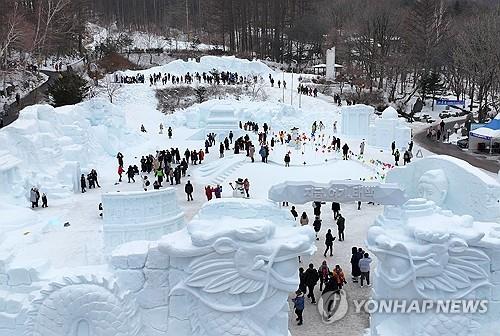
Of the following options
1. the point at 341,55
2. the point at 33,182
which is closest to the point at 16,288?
the point at 33,182

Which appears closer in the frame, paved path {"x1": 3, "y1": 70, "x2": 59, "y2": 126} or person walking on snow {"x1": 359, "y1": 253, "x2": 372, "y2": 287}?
person walking on snow {"x1": 359, "y1": 253, "x2": 372, "y2": 287}

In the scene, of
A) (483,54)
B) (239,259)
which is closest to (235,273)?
(239,259)

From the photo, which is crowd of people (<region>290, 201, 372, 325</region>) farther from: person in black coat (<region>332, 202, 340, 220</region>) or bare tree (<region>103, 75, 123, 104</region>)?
bare tree (<region>103, 75, 123, 104</region>)

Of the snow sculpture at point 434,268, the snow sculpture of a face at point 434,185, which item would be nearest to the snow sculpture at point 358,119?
the snow sculpture of a face at point 434,185

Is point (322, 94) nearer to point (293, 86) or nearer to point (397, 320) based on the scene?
point (293, 86)

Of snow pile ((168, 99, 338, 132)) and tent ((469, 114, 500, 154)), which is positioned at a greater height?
snow pile ((168, 99, 338, 132))

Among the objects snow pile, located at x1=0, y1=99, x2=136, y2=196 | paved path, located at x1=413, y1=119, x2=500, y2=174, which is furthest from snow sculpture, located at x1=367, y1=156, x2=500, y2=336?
paved path, located at x1=413, y1=119, x2=500, y2=174
